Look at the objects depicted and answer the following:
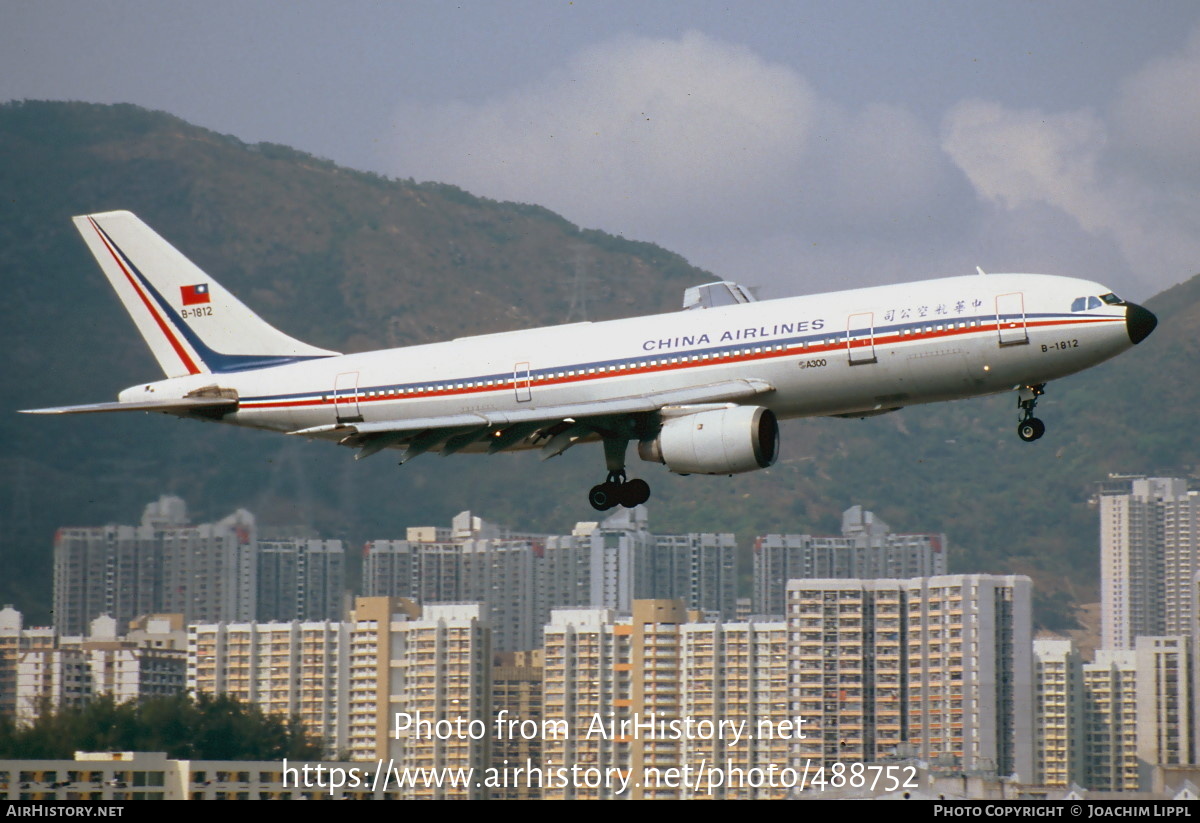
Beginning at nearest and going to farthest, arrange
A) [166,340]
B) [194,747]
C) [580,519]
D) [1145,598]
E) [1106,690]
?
[166,340]
[194,747]
[1106,690]
[580,519]
[1145,598]

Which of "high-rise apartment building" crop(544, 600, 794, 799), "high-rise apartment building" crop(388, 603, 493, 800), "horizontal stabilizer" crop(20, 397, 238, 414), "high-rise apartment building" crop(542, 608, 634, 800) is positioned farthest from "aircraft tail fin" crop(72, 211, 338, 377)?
"high-rise apartment building" crop(542, 608, 634, 800)

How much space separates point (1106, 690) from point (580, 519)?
123 ft

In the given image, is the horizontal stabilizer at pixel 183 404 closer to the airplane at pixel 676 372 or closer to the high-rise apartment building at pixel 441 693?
the airplane at pixel 676 372

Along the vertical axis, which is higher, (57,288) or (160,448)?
(57,288)

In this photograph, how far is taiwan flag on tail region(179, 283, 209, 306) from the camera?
42875 mm

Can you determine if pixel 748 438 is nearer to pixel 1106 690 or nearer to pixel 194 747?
Result: pixel 194 747

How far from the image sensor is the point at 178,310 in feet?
140

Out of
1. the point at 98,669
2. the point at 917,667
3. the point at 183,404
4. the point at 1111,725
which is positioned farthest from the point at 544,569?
the point at 183,404

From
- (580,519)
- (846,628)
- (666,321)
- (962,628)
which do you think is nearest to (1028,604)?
(962,628)

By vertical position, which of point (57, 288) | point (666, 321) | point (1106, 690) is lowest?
point (1106, 690)

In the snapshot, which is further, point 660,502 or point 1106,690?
point 660,502

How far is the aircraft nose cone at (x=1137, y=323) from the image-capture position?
3366cm

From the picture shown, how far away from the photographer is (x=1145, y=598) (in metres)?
128

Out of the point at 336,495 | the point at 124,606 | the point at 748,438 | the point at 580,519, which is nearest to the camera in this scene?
the point at 748,438
